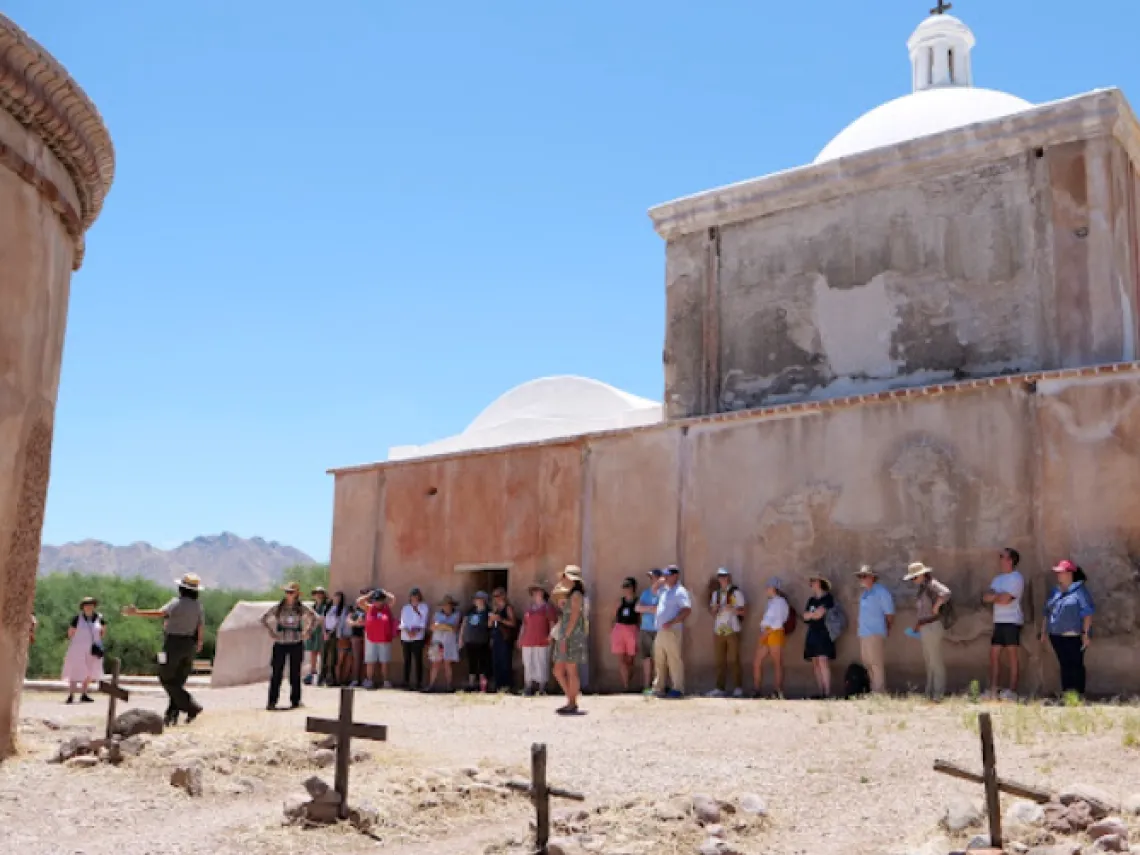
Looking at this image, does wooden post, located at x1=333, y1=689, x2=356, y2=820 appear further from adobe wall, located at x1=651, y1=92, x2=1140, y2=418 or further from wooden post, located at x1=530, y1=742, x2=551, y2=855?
adobe wall, located at x1=651, y1=92, x2=1140, y2=418

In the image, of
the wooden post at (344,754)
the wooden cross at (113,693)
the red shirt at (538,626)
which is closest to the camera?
the wooden post at (344,754)

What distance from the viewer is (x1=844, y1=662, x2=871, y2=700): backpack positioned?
46.5ft

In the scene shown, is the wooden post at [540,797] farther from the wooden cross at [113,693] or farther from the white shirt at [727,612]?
the white shirt at [727,612]

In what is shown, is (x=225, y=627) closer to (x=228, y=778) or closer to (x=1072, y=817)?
(x=228, y=778)

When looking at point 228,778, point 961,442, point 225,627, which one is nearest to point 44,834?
point 228,778

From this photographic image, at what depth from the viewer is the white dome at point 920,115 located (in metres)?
19.8

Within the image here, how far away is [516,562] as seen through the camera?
62.1 ft

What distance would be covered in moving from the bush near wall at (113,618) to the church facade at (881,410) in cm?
1728

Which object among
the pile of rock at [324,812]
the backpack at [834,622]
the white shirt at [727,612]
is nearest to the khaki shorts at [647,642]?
the white shirt at [727,612]

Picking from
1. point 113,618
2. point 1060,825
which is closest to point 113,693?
point 1060,825

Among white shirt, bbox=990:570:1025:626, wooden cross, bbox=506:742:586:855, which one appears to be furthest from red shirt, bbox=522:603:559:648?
wooden cross, bbox=506:742:586:855

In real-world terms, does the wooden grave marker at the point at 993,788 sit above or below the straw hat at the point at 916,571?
below

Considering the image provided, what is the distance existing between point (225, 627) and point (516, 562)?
769 centimetres

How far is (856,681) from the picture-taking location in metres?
14.2
